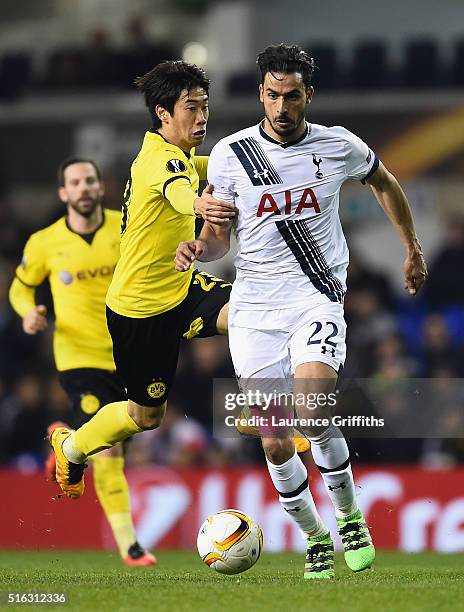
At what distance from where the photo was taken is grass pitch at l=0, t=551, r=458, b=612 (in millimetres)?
5848

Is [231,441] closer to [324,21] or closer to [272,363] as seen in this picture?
[272,363]

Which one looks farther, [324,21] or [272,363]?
[324,21]

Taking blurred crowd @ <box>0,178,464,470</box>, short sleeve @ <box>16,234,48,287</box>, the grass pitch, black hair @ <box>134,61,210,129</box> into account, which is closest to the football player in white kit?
the grass pitch

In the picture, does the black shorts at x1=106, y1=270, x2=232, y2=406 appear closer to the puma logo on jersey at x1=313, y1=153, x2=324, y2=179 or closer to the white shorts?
the white shorts

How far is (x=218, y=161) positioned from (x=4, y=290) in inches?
351

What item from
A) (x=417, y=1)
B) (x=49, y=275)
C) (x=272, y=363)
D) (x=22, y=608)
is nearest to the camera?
(x=22, y=608)

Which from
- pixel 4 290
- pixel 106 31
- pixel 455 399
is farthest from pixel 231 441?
pixel 106 31

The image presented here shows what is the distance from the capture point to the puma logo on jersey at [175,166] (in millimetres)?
7309

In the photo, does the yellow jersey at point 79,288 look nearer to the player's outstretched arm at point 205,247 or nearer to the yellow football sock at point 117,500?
the yellow football sock at point 117,500

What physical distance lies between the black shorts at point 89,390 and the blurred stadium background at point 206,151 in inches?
95.2

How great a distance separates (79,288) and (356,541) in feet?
10.4

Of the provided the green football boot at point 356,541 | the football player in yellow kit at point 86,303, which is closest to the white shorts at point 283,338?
the green football boot at point 356,541

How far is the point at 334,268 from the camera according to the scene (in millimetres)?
7207

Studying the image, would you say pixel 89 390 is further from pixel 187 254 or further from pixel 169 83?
pixel 187 254
